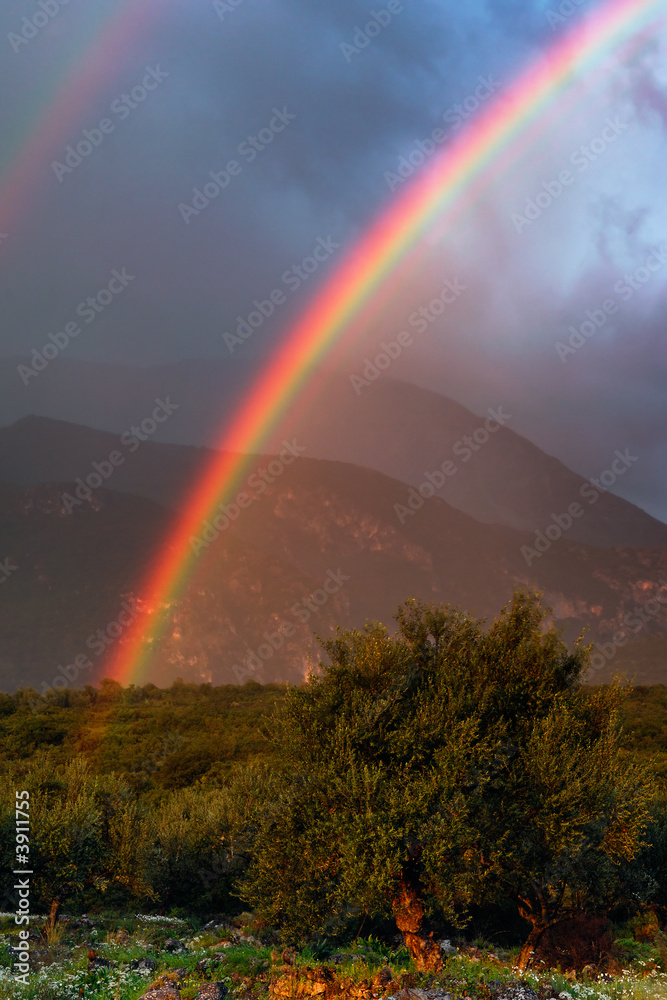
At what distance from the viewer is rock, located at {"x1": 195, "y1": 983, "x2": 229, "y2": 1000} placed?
1608 centimetres

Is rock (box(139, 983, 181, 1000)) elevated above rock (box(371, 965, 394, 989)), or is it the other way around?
rock (box(371, 965, 394, 989))

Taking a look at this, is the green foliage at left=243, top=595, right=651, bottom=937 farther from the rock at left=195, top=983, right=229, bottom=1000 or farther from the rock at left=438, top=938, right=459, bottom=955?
the rock at left=195, top=983, right=229, bottom=1000

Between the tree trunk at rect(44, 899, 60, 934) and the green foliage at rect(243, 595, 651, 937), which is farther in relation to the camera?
the tree trunk at rect(44, 899, 60, 934)

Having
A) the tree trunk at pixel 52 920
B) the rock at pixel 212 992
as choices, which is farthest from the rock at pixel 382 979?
the tree trunk at pixel 52 920

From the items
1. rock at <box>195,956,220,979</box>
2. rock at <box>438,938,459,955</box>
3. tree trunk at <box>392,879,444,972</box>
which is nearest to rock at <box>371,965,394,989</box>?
tree trunk at <box>392,879,444,972</box>

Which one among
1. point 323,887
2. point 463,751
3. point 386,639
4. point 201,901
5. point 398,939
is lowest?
point 201,901

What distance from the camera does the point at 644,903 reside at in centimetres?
3306

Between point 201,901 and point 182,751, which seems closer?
point 201,901

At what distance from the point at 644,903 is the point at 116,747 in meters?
62.6

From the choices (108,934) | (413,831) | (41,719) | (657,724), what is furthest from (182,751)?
A: (413,831)

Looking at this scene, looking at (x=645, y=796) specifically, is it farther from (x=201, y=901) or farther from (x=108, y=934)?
(x=201, y=901)

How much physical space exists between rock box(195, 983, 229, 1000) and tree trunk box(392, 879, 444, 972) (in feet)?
21.5

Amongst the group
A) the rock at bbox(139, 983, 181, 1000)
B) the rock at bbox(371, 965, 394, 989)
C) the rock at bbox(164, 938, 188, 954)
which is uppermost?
the rock at bbox(371, 965, 394, 989)

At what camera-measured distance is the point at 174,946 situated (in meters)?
25.9
